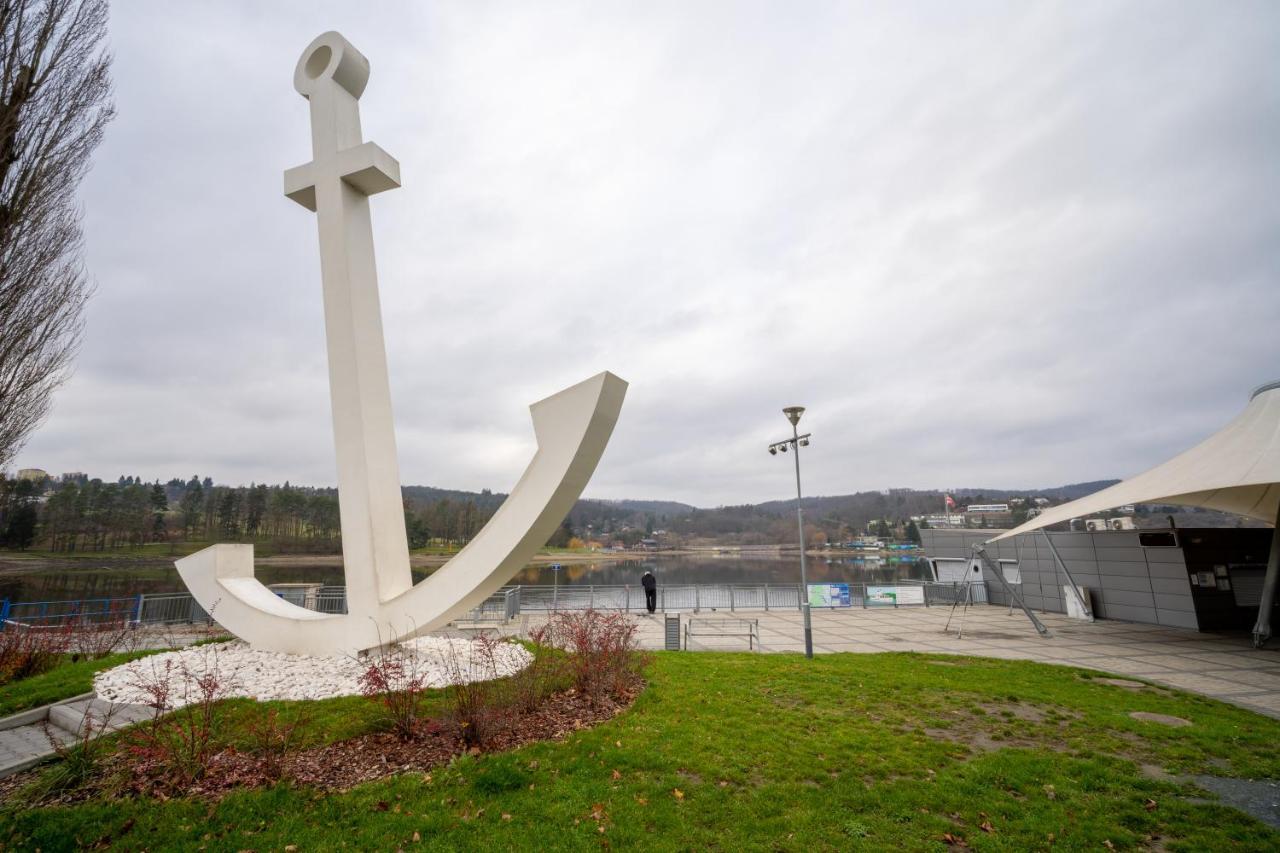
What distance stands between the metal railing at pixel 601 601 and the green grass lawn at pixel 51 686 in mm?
6604

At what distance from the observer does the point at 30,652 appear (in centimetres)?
870

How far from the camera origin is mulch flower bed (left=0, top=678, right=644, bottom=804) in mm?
4414

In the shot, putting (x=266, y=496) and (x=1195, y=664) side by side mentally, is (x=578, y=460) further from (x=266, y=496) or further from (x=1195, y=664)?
(x=266, y=496)

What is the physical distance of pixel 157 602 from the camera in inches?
599

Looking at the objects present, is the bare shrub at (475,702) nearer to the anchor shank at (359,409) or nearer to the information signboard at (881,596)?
the anchor shank at (359,409)

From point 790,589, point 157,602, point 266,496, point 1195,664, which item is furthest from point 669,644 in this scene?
point 266,496

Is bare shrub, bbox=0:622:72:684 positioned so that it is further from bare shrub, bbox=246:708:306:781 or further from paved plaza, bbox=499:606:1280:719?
paved plaza, bbox=499:606:1280:719

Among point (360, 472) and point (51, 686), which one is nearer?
point (51, 686)

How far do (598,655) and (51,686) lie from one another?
270 inches

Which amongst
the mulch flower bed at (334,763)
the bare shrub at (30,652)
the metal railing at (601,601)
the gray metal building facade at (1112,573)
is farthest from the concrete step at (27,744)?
the gray metal building facade at (1112,573)

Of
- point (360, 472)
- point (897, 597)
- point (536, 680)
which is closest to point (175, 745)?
point (536, 680)

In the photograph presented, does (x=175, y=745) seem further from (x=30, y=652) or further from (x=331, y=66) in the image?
(x=331, y=66)

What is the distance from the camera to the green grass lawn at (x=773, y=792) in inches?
150

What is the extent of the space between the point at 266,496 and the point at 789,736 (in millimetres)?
67031
